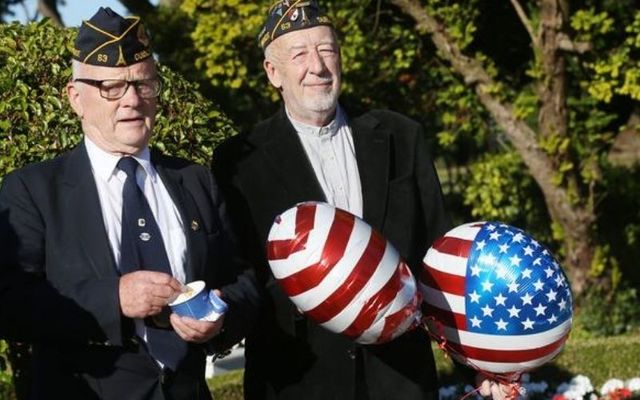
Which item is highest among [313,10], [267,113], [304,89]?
[313,10]

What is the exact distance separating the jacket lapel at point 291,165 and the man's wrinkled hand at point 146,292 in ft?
2.67

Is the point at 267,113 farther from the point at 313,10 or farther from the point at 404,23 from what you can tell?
the point at 313,10

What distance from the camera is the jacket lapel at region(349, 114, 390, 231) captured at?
3.67 metres

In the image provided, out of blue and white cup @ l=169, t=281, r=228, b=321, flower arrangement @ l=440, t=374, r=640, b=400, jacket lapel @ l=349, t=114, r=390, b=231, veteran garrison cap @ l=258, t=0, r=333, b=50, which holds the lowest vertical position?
flower arrangement @ l=440, t=374, r=640, b=400

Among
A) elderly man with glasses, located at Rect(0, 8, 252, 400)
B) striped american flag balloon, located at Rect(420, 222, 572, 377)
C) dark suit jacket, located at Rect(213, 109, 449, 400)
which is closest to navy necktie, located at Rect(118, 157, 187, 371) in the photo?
elderly man with glasses, located at Rect(0, 8, 252, 400)

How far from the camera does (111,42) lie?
10.2 ft

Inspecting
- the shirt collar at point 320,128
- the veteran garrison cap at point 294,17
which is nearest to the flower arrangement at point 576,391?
the shirt collar at point 320,128

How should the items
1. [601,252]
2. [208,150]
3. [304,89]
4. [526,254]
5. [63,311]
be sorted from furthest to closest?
[601,252] → [208,150] → [304,89] → [526,254] → [63,311]

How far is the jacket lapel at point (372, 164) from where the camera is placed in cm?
367

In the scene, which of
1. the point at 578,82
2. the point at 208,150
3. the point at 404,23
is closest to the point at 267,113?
the point at 404,23

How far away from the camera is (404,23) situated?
32.3 ft

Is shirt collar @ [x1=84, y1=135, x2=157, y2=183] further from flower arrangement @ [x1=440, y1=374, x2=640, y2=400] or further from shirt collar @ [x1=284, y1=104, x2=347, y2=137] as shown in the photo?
flower arrangement @ [x1=440, y1=374, x2=640, y2=400]

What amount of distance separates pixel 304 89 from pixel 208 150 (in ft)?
2.88

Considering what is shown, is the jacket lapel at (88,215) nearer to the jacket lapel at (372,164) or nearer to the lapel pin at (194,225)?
the lapel pin at (194,225)
